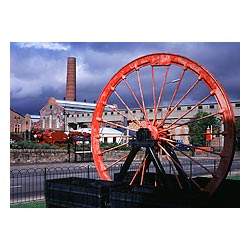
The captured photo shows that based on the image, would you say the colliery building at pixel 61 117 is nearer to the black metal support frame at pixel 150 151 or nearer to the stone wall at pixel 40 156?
the stone wall at pixel 40 156

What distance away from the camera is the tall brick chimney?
185 ft

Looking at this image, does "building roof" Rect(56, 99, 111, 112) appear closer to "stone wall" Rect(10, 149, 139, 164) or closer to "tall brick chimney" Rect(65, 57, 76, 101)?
"tall brick chimney" Rect(65, 57, 76, 101)

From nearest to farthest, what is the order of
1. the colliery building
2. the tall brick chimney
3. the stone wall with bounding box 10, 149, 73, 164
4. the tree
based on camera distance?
1. the stone wall with bounding box 10, 149, 73, 164
2. the tree
3. the colliery building
4. the tall brick chimney

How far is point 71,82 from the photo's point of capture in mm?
57344

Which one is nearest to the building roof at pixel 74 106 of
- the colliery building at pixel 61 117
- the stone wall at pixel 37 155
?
the colliery building at pixel 61 117

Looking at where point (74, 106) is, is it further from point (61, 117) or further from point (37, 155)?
point (37, 155)

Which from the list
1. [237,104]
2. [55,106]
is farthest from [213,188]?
[55,106]

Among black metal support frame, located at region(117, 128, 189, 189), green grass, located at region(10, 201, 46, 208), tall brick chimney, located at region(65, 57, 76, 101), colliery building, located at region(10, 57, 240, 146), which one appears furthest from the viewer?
tall brick chimney, located at region(65, 57, 76, 101)

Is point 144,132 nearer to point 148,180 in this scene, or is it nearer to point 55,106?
point 148,180

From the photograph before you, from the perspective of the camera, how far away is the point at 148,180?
10586mm

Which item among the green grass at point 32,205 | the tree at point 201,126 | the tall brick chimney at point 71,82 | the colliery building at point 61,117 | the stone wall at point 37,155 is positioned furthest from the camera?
the tall brick chimney at point 71,82

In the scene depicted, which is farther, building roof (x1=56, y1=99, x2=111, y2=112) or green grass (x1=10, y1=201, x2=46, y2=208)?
building roof (x1=56, y1=99, x2=111, y2=112)

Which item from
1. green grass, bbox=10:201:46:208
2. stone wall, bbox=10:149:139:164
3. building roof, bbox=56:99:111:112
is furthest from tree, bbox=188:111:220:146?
green grass, bbox=10:201:46:208

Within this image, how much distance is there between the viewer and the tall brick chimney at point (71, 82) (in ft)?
185
